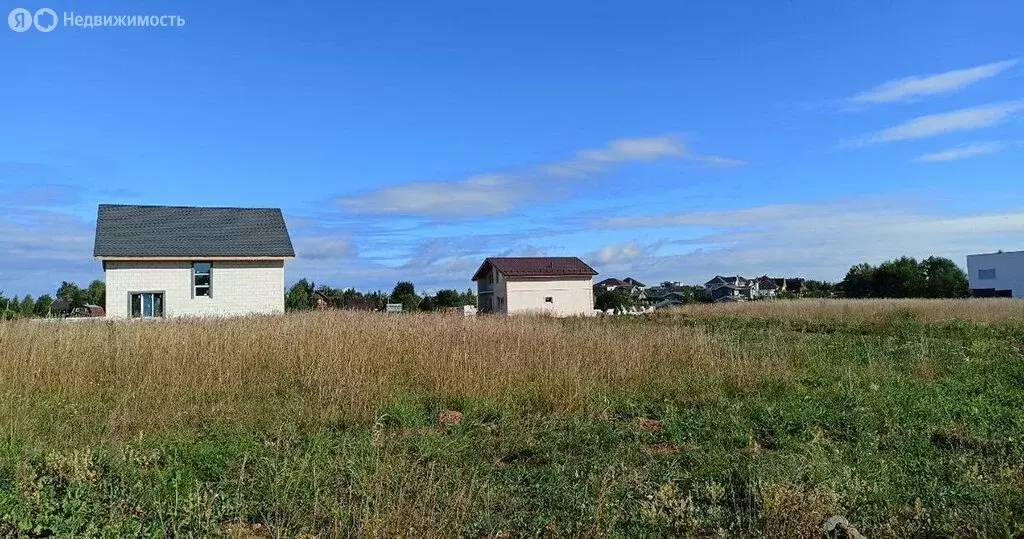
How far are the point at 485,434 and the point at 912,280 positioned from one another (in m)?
59.5

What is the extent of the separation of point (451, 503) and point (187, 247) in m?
21.7

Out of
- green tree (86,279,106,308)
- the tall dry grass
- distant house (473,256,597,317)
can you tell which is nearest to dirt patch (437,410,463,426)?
the tall dry grass

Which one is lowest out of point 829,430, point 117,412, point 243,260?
point 829,430

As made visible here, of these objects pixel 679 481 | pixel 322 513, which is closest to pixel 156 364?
pixel 322 513

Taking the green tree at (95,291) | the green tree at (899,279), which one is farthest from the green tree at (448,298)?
the green tree at (899,279)

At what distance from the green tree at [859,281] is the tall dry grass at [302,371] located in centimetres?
5736

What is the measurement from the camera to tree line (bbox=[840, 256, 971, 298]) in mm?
52156

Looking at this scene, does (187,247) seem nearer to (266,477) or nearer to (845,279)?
(266,477)

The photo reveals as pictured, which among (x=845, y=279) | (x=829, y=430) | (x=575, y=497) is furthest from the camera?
(x=845, y=279)

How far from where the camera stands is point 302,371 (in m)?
8.02

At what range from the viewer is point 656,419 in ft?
21.0

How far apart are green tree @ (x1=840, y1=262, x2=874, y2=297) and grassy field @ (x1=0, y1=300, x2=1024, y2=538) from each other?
54.2 m

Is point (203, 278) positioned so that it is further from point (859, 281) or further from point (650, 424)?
point (859, 281)

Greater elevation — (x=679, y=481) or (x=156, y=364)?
(x=156, y=364)
